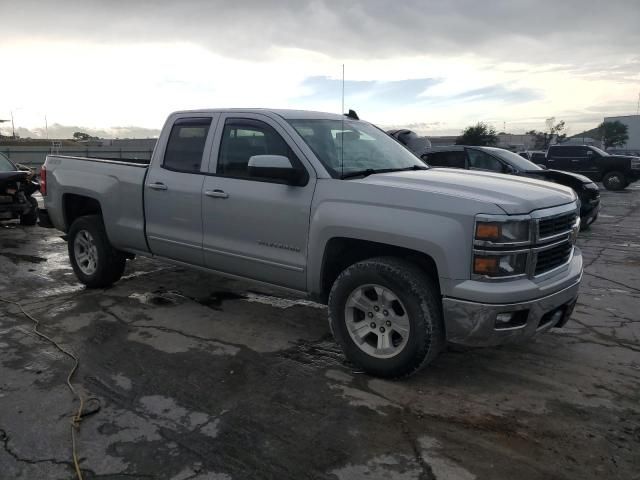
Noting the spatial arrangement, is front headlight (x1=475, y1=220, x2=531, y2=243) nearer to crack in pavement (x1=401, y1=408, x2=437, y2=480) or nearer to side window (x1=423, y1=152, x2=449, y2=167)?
crack in pavement (x1=401, y1=408, x2=437, y2=480)

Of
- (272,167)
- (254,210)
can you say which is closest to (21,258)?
(254,210)

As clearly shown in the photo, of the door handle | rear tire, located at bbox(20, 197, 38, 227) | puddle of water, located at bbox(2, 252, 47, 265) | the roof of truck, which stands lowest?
puddle of water, located at bbox(2, 252, 47, 265)

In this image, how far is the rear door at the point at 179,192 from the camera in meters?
4.89

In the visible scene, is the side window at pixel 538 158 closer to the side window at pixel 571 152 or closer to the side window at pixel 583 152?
the side window at pixel 571 152

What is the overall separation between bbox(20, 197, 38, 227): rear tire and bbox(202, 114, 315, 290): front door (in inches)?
291

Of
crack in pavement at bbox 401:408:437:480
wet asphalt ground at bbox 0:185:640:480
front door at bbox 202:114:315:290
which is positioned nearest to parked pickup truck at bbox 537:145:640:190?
wet asphalt ground at bbox 0:185:640:480

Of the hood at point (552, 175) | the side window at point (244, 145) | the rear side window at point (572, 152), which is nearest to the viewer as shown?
the side window at point (244, 145)

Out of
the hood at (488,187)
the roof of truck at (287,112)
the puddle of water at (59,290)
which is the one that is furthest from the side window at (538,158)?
the puddle of water at (59,290)

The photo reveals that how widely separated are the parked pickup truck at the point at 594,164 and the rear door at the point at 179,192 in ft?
64.5

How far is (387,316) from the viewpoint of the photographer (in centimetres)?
372

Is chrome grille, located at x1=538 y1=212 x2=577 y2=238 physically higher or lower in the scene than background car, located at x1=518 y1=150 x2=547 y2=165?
lower

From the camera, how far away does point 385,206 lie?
364cm

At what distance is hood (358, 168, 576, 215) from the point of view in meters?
3.39

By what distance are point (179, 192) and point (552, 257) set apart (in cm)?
328
